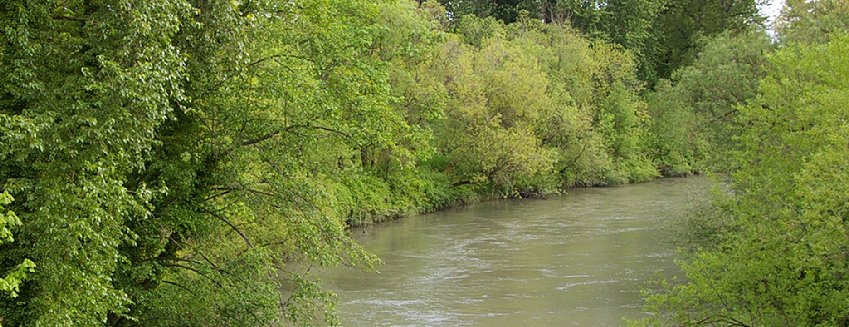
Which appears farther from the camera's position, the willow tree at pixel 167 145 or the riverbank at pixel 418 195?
the riverbank at pixel 418 195

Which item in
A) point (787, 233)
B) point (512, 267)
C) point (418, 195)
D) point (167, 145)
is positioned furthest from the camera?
point (418, 195)

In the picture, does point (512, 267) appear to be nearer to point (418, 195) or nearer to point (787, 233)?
point (418, 195)

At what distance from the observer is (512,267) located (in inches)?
1069

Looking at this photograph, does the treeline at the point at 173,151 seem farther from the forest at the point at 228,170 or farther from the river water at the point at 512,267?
the river water at the point at 512,267

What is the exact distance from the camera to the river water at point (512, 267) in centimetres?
2145

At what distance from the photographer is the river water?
21453mm

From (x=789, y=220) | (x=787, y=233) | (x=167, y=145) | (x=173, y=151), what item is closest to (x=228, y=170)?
(x=173, y=151)

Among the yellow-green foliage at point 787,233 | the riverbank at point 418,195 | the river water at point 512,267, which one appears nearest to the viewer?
the yellow-green foliage at point 787,233

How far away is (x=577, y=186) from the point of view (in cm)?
5188

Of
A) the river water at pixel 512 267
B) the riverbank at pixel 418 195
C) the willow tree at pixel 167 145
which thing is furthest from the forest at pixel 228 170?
the riverbank at pixel 418 195

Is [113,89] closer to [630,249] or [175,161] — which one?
[175,161]

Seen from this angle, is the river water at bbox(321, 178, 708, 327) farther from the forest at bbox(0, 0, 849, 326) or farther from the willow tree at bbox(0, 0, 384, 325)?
the willow tree at bbox(0, 0, 384, 325)

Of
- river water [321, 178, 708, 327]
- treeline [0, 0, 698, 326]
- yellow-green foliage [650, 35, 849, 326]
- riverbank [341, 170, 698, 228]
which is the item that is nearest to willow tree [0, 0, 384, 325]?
treeline [0, 0, 698, 326]

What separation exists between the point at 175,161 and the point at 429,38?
1037 inches
